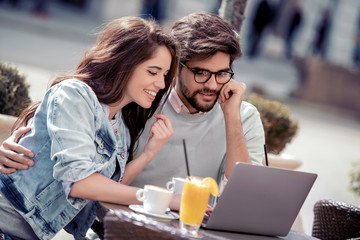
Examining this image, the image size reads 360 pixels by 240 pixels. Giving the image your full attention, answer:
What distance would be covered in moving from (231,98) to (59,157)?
47.4 inches

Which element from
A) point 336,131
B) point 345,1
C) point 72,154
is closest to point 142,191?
point 72,154

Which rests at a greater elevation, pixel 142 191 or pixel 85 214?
pixel 142 191

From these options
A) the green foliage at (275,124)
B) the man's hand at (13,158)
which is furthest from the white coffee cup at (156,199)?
the green foliage at (275,124)

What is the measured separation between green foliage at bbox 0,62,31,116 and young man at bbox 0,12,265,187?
1.36 m

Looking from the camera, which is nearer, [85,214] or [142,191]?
[142,191]

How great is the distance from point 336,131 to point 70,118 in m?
11.1

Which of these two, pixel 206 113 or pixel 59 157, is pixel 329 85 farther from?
pixel 59 157

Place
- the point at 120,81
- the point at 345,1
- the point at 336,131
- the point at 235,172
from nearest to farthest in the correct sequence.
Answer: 1. the point at 235,172
2. the point at 120,81
3. the point at 336,131
4. the point at 345,1

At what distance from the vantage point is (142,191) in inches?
89.7

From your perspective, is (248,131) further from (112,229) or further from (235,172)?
(112,229)

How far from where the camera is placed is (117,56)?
267 centimetres

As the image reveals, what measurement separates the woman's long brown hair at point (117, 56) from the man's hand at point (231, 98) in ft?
1.55

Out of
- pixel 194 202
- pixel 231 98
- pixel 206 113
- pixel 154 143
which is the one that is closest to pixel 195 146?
pixel 206 113

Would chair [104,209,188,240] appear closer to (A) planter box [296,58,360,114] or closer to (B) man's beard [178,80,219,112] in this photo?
(B) man's beard [178,80,219,112]
